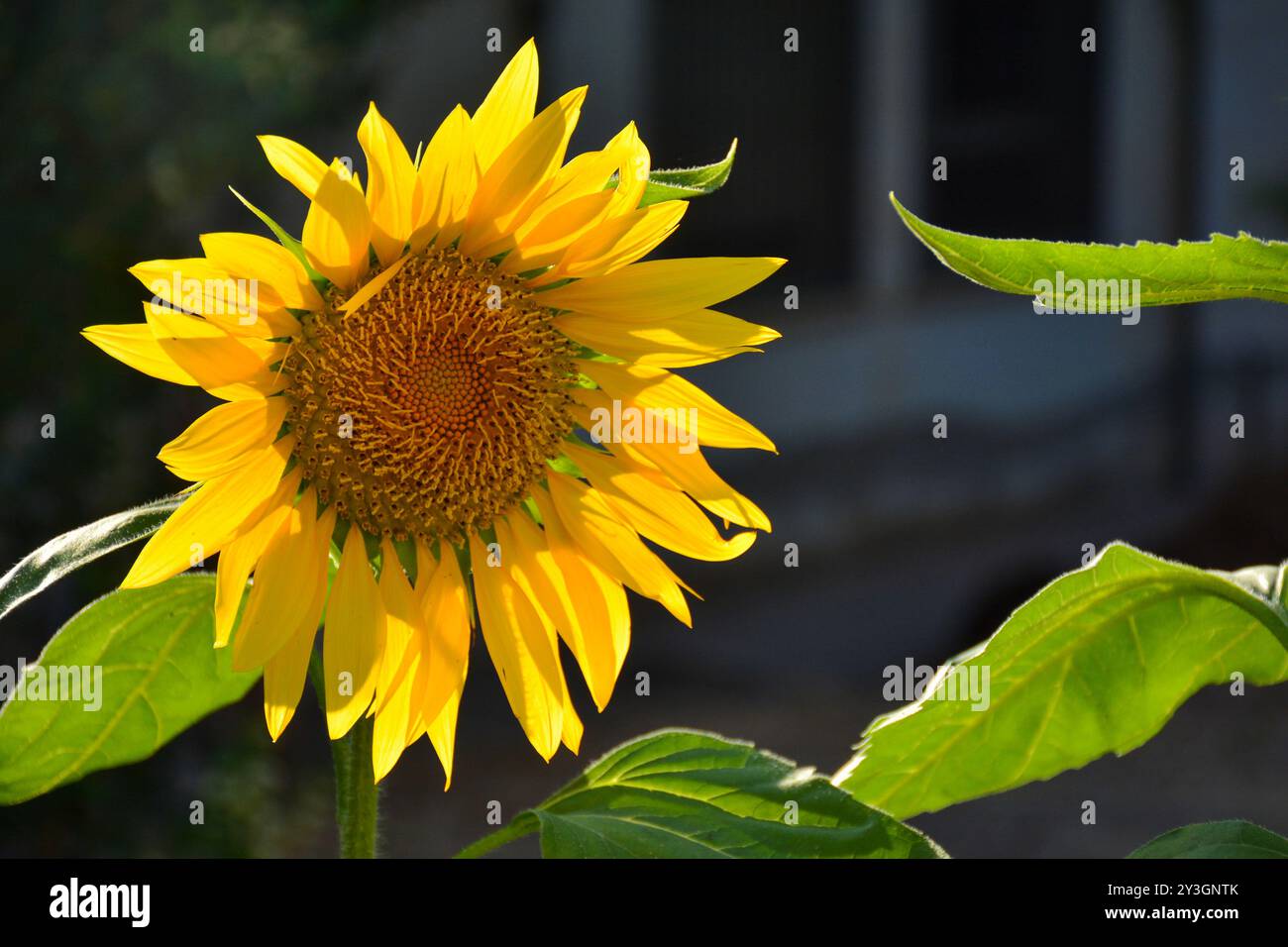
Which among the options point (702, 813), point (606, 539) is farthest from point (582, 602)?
point (702, 813)

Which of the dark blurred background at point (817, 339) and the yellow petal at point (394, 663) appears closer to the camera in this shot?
the yellow petal at point (394, 663)

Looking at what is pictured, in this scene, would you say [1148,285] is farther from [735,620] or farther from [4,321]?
[735,620]

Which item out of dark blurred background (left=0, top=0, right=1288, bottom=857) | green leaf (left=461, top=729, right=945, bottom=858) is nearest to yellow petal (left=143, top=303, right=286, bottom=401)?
green leaf (left=461, top=729, right=945, bottom=858)

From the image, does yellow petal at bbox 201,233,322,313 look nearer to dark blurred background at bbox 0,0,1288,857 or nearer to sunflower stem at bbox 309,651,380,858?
sunflower stem at bbox 309,651,380,858

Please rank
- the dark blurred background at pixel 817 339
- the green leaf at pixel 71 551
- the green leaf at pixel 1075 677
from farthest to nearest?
the dark blurred background at pixel 817 339
the green leaf at pixel 1075 677
the green leaf at pixel 71 551

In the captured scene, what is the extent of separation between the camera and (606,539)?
706 mm

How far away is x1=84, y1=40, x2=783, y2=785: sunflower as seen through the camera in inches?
24.6

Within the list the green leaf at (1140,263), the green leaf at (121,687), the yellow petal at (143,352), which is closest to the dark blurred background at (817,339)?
the green leaf at (121,687)

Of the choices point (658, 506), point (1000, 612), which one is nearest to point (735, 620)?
point (1000, 612)

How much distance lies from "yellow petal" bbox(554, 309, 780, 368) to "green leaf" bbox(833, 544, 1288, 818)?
0.16m

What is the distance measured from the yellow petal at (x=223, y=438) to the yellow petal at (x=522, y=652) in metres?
0.12

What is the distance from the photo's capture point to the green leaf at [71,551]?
547 millimetres

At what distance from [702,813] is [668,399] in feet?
0.63

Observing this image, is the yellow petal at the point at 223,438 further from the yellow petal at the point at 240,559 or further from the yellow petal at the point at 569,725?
the yellow petal at the point at 569,725
